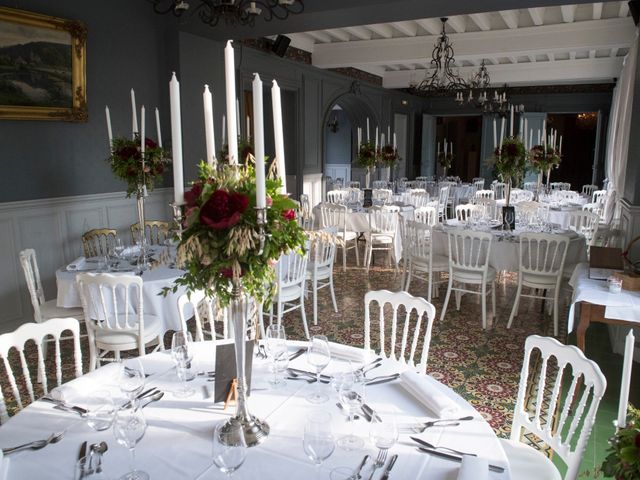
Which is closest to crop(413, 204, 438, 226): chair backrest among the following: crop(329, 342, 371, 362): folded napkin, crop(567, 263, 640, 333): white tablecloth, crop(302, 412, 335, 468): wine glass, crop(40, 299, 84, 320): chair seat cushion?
crop(567, 263, 640, 333): white tablecloth

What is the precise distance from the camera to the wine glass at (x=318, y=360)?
6.44ft

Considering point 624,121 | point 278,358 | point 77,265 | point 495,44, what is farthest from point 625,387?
point 495,44

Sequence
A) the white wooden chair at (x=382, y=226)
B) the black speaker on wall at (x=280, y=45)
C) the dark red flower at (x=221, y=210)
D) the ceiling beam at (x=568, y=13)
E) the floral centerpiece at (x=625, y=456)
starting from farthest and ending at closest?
the black speaker on wall at (x=280, y=45) → the white wooden chair at (x=382, y=226) → the ceiling beam at (x=568, y=13) → the dark red flower at (x=221, y=210) → the floral centerpiece at (x=625, y=456)

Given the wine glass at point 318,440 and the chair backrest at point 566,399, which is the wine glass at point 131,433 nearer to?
the wine glass at point 318,440

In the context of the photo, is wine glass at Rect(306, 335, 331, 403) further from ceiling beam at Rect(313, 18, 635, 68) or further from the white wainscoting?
ceiling beam at Rect(313, 18, 635, 68)

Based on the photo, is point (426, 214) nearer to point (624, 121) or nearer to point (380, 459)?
point (624, 121)

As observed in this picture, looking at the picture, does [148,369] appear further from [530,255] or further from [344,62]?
[344,62]

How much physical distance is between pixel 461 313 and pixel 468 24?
533 centimetres

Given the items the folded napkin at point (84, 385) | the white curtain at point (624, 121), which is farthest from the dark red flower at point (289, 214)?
the white curtain at point (624, 121)

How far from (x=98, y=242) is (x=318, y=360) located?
357 centimetres

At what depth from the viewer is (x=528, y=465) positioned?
6.56 feet

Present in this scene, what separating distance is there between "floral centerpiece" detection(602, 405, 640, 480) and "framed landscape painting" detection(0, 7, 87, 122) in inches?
201

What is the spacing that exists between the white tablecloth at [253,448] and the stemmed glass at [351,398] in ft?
0.10

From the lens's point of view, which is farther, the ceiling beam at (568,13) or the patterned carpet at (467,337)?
the ceiling beam at (568,13)
